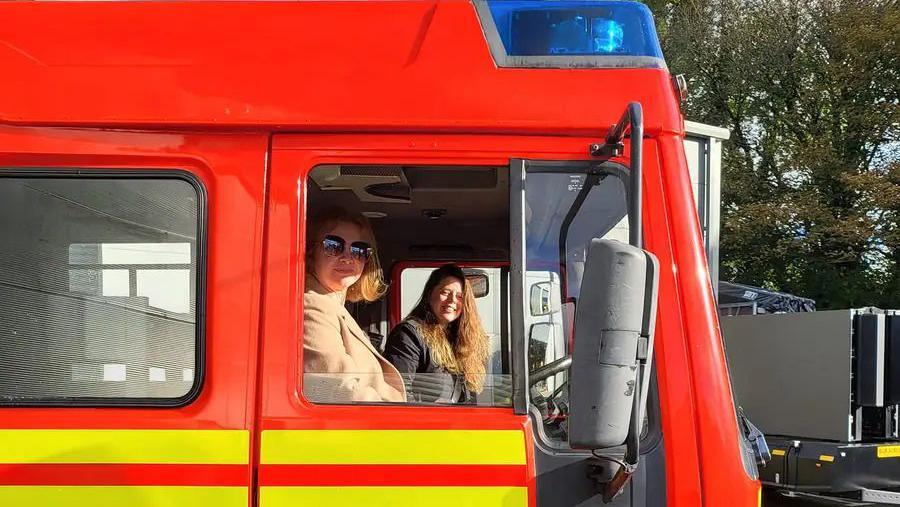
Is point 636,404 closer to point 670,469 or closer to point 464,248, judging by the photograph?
point 670,469

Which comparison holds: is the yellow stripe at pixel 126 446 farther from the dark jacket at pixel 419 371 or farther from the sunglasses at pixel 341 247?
the sunglasses at pixel 341 247

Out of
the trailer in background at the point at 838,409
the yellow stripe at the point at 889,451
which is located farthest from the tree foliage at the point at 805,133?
the yellow stripe at the point at 889,451

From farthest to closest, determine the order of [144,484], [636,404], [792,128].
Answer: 1. [792,128]
2. [144,484]
3. [636,404]

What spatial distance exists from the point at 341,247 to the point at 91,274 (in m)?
0.74

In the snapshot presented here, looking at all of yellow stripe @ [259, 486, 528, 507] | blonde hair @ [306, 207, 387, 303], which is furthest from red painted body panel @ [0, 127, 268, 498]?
blonde hair @ [306, 207, 387, 303]

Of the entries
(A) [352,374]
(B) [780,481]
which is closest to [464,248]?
(A) [352,374]

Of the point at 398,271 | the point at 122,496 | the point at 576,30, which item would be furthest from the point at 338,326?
the point at 398,271

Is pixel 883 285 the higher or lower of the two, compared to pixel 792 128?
lower

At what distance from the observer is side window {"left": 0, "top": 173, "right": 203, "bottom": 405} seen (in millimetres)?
2459

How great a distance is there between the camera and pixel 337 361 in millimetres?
2557

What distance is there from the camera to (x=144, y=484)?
2330 millimetres

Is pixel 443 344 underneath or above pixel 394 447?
above

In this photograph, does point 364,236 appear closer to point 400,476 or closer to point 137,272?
point 137,272

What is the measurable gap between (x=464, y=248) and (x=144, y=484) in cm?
186
